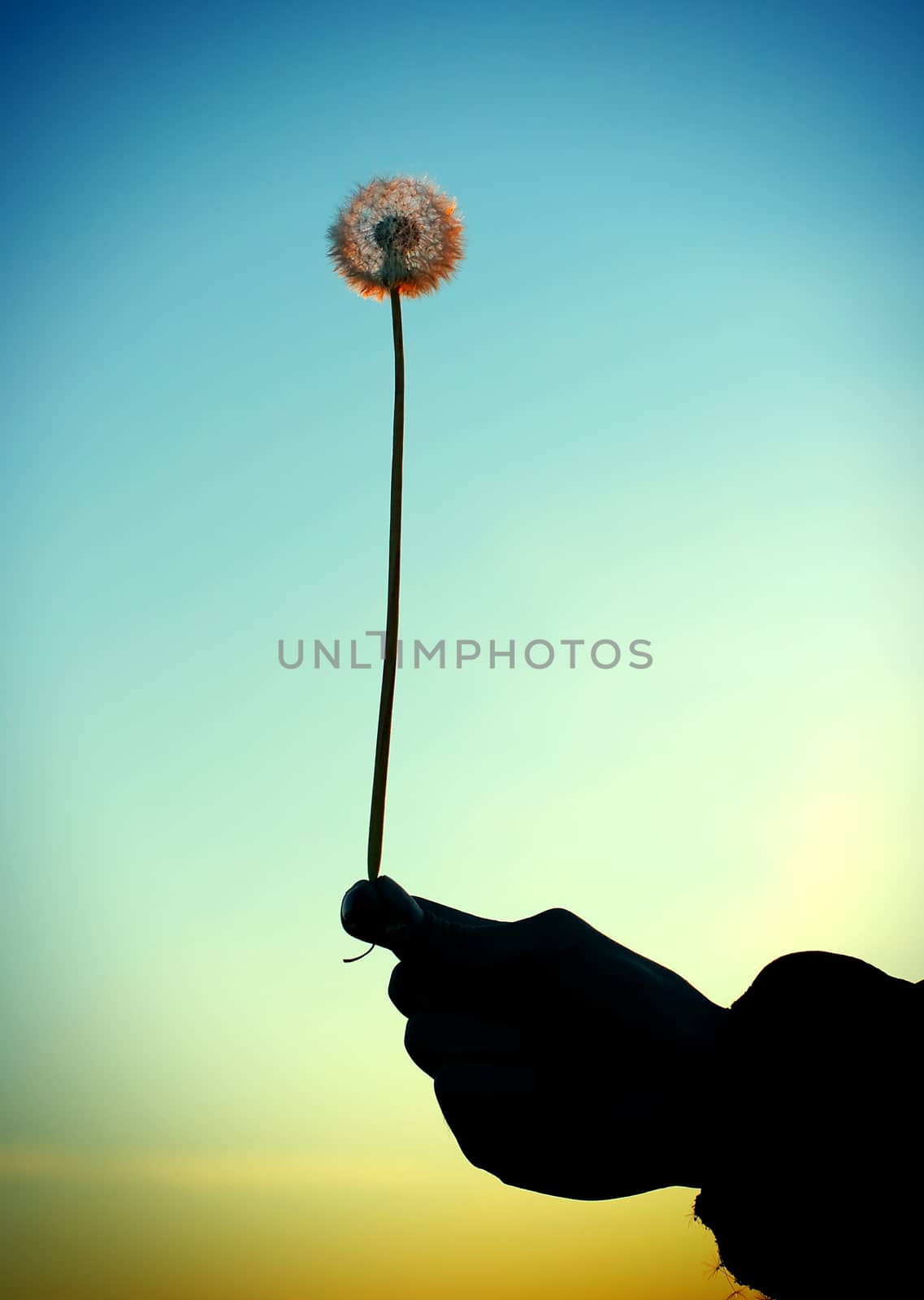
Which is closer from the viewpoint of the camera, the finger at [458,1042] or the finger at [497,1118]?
the finger at [497,1118]

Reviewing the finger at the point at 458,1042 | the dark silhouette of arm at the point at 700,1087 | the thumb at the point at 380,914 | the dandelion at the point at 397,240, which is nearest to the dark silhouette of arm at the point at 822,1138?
the dark silhouette of arm at the point at 700,1087

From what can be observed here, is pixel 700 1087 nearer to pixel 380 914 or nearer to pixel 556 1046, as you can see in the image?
pixel 556 1046

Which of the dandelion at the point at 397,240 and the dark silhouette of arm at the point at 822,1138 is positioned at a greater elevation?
the dandelion at the point at 397,240

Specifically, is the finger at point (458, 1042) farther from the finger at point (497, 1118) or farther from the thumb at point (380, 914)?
the thumb at point (380, 914)

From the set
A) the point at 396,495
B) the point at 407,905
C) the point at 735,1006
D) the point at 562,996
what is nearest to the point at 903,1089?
the point at 735,1006

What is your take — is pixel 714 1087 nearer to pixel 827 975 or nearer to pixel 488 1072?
pixel 827 975

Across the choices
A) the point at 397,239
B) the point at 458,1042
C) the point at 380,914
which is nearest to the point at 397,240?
the point at 397,239

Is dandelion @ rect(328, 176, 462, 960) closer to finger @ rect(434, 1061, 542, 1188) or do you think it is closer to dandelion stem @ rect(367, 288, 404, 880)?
dandelion stem @ rect(367, 288, 404, 880)
